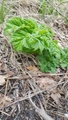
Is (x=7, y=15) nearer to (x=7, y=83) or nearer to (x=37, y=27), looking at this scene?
(x=37, y=27)

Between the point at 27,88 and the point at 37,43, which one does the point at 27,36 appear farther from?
the point at 27,88

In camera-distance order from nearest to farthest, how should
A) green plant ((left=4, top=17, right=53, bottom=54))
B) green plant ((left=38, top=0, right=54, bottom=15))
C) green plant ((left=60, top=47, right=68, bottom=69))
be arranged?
green plant ((left=4, top=17, right=53, bottom=54))
green plant ((left=60, top=47, right=68, bottom=69))
green plant ((left=38, top=0, right=54, bottom=15))

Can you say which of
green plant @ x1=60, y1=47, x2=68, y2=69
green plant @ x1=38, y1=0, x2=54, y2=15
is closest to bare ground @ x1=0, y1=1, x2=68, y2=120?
green plant @ x1=60, y1=47, x2=68, y2=69

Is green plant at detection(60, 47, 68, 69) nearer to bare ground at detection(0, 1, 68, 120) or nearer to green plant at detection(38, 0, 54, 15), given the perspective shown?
bare ground at detection(0, 1, 68, 120)

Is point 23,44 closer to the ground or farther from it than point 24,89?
farther from it

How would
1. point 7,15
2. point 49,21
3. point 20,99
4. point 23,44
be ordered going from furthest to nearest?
point 49,21
point 7,15
point 23,44
point 20,99

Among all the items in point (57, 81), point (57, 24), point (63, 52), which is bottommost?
point (57, 81)

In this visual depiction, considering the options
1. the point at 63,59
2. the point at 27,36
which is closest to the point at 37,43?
the point at 27,36

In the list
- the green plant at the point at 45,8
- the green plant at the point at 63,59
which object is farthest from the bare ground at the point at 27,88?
the green plant at the point at 45,8

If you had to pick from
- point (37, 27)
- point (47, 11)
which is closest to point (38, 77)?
point (37, 27)
